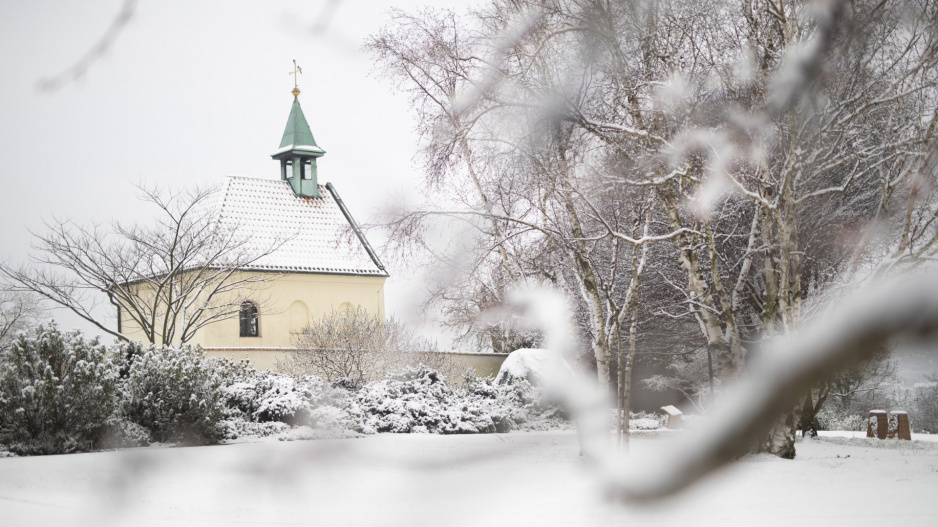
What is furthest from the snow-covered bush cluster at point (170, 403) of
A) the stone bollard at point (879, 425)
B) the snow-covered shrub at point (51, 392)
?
the stone bollard at point (879, 425)

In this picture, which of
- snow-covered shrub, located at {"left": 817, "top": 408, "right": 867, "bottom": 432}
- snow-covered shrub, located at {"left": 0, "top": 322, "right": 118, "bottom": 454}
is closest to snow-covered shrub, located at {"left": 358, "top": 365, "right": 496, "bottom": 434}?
snow-covered shrub, located at {"left": 0, "top": 322, "right": 118, "bottom": 454}

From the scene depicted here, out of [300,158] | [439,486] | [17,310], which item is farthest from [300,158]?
[439,486]

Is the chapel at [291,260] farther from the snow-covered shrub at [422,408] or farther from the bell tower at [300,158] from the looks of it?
the snow-covered shrub at [422,408]

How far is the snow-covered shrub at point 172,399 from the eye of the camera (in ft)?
33.1

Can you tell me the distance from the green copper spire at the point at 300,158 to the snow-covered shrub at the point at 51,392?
1815cm

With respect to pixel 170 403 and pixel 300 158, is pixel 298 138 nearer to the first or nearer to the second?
pixel 300 158

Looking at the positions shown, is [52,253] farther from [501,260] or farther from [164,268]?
[501,260]

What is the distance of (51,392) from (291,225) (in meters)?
16.9

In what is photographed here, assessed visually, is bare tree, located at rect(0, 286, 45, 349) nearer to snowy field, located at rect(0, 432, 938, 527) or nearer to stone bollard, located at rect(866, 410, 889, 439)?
snowy field, located at rect(0, 432, 938, 527)

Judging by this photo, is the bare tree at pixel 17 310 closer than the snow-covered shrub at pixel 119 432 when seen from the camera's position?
No

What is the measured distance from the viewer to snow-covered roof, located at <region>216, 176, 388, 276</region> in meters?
24.3

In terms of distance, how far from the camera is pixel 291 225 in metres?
25.8

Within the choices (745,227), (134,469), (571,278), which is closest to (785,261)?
(745,227)

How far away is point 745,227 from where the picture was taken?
476 inches
